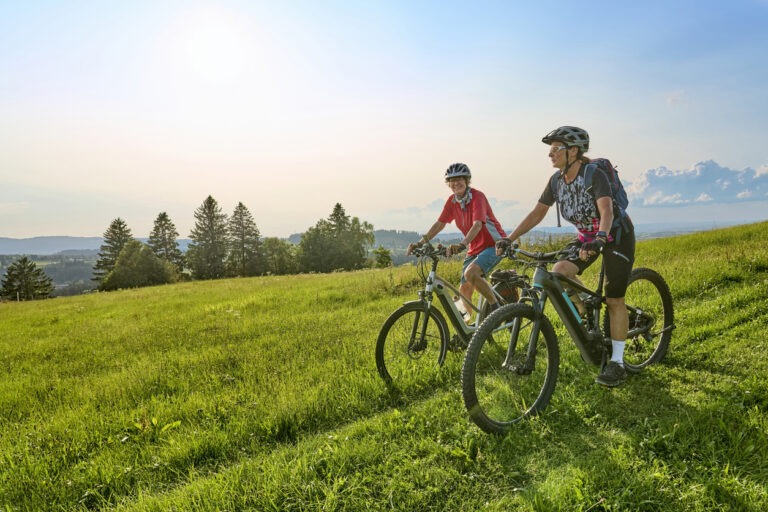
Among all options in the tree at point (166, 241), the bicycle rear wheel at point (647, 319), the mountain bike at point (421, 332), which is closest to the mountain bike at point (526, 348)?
the bicycle rear wheel at point (647, 319)

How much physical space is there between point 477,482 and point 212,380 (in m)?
4.45

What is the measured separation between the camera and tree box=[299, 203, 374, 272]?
76875 mm

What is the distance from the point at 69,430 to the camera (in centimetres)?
481

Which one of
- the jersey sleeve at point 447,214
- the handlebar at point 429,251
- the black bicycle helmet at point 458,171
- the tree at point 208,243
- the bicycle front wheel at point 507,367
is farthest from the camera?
the tree at point 208,243

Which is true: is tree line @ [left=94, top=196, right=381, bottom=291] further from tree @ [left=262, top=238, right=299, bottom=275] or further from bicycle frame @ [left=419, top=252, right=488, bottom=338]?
bicycle frame @ [left=419, top=252, right=488, bottom=338]

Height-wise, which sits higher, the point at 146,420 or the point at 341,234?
the point at 341,234

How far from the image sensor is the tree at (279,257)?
7730 cm

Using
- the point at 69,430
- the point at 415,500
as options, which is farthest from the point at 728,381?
the point at 69,430

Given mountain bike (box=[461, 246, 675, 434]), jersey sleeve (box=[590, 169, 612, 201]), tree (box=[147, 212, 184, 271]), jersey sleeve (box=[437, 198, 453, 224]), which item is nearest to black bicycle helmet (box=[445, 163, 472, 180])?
jersey sleeve (box=[437, 198, 453, 224])

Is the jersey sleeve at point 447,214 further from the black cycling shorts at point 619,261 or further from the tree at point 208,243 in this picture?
the tree at point 208,243

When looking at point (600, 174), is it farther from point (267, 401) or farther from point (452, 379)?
point (267, 401)

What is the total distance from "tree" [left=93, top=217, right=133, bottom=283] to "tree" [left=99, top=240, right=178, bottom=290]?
12.7 m

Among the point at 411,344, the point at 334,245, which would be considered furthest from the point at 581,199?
the point at 334,245

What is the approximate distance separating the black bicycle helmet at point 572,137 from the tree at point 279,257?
72.5 metres
